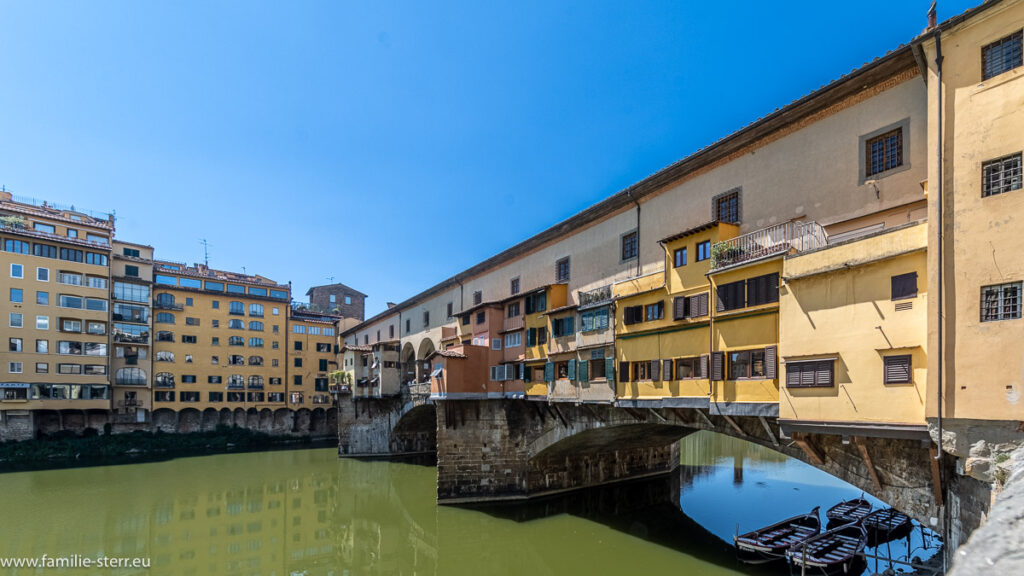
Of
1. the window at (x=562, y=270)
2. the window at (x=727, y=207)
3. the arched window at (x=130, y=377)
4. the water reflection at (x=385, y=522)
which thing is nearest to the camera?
the window at (x=727, y=207)

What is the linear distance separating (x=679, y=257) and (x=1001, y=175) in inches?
343

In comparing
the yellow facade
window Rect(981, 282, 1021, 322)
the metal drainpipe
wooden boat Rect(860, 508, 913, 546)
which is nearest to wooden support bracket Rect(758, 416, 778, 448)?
the yellow facade

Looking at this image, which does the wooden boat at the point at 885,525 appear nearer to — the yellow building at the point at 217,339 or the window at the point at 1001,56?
the window at the point at 1001,56

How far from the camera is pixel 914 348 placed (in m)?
11.3

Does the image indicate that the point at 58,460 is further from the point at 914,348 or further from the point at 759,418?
the point at 914,348

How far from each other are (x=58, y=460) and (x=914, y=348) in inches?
2321

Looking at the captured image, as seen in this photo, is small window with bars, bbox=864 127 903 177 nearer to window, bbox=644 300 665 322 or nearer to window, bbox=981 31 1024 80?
window, bbox=981 31 1024 80

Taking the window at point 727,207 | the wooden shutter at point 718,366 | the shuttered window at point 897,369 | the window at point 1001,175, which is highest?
the window at point 727,207

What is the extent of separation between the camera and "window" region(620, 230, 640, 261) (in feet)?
73.8

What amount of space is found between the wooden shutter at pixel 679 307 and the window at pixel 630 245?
4.90 meters

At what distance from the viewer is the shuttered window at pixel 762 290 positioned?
14.5 meters

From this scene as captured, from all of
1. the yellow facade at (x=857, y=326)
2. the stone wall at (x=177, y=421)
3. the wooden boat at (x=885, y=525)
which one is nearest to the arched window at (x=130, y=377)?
the stone wall at (x=177, y=421)

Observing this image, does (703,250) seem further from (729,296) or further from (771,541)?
(771,541)

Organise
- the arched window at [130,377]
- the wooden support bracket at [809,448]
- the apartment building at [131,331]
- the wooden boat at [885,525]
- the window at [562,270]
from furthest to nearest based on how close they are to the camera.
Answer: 1. the arched window at [130,377]
2. the apartment building at [131,331]
3. the window at [562,270]
4. the wooden boat at [885,525]
5. the wooden support bracket at [809,448]
